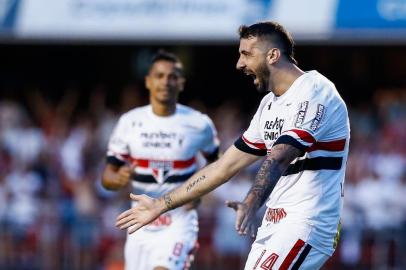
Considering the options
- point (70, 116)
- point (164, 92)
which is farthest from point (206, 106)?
point (164, 92)

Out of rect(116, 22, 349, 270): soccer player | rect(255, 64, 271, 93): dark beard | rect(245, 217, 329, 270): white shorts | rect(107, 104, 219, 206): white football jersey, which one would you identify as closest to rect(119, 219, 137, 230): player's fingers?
rect(116, 22, 349, 270): soccer player

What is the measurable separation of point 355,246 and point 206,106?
18.2 feet

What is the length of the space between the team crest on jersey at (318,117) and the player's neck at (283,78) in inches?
13.5

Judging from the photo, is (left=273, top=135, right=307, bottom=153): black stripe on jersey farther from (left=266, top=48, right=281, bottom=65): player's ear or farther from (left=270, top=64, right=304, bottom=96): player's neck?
(left=266, top=48, right=281, bottom=65): player's ear

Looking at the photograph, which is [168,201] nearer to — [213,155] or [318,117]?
[318,117]

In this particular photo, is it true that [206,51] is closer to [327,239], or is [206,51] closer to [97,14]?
[97,14]

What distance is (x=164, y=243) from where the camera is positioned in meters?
10.0

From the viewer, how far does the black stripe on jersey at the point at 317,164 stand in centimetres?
738

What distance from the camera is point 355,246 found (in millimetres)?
15945

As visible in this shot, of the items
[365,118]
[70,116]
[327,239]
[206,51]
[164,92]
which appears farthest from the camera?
[206,51]

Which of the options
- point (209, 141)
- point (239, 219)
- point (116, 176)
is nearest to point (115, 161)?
point (116, 176)

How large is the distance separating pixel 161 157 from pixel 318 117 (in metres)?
3.31

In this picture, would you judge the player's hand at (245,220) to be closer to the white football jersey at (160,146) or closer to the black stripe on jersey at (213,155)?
the white football jersey at (160,146)

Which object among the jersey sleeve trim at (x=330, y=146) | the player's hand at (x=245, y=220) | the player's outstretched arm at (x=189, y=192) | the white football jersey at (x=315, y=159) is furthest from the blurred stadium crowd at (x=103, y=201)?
the player's hand at (x=245, y=220)
